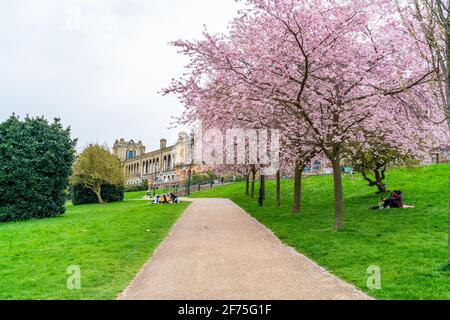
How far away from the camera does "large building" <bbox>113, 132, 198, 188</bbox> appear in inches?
3602

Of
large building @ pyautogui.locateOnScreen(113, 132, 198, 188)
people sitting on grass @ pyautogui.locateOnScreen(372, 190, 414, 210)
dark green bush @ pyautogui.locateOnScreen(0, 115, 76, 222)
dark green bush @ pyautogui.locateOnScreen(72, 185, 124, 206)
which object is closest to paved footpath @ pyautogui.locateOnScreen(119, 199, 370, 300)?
people sitting on grass @ pyautogui.locateOnScreen(372, 190, 414, 210)

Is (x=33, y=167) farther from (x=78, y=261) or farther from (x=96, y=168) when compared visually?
(x=78, y=261)

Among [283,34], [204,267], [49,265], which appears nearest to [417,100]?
[283,34]

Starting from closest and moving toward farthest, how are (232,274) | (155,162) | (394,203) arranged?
1. (232,274)
2. (394,203)
3. (155,162)

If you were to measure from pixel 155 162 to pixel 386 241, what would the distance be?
10665cm

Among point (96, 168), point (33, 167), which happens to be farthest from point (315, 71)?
point (96, 168)

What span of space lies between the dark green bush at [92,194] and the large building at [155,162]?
2608cm

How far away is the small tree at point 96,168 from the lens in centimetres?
4822

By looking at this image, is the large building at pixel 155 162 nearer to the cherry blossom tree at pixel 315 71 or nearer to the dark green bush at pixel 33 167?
the dark green bush at pixel 33 167

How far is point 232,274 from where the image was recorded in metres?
8.94

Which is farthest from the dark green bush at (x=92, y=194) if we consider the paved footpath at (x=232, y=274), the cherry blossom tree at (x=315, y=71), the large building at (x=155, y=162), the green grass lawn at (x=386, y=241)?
the paved footpath at (x=232, y=274)

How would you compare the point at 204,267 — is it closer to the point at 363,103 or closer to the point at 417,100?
the point at 363,103

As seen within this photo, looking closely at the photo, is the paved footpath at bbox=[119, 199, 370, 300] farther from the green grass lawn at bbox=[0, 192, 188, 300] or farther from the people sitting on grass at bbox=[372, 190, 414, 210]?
the people sitting on grass at bbox=[372, 190, 414, 210]
